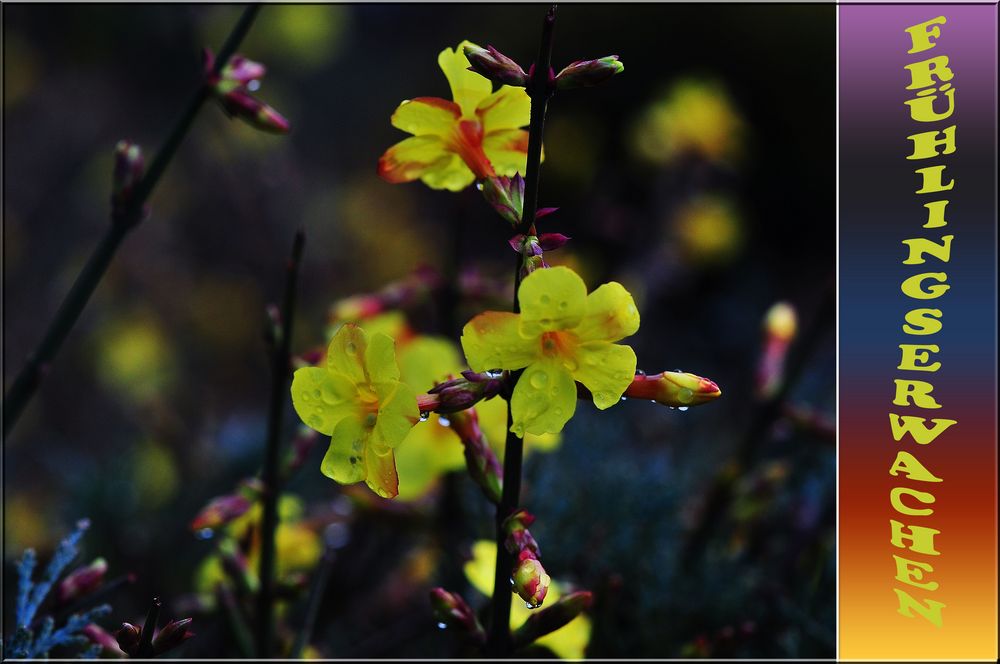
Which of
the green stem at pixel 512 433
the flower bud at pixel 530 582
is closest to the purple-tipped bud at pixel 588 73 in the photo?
the green stem at pixel 512 433

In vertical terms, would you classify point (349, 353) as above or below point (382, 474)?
above

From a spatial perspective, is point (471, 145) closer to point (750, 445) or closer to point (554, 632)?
point (554, 632)

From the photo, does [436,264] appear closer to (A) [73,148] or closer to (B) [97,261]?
(A) [73,148]

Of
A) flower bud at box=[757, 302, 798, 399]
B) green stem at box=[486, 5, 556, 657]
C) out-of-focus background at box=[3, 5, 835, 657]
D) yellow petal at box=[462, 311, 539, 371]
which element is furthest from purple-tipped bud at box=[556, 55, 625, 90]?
flower bud at box=[757, 302, 798, 399]

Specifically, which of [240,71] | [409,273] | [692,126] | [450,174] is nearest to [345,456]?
[450,174]

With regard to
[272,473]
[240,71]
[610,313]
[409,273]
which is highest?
[240,71]

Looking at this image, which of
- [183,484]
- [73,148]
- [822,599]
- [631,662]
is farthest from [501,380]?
[73,148]

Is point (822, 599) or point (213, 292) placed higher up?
point (213, 292)
